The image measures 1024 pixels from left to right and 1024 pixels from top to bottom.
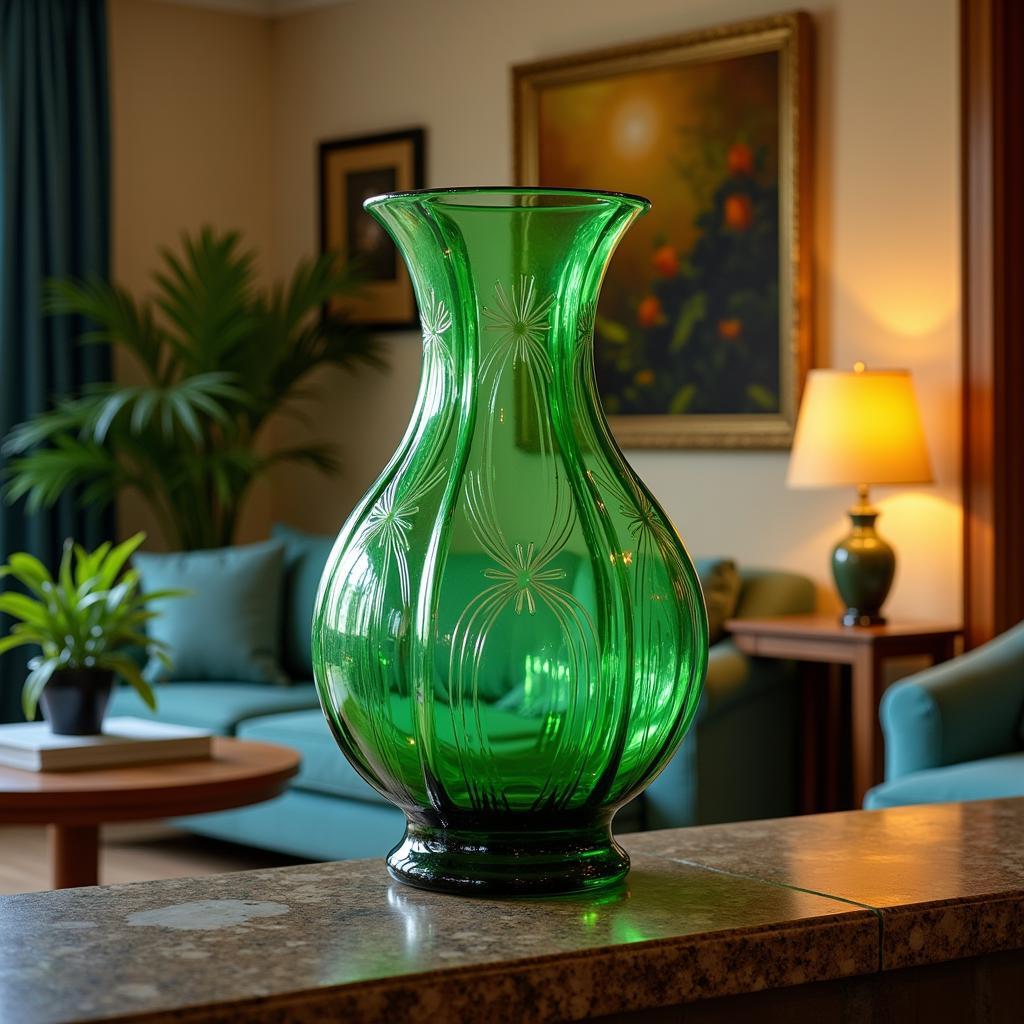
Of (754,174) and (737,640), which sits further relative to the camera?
(754,174)

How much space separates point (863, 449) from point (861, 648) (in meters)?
0.49

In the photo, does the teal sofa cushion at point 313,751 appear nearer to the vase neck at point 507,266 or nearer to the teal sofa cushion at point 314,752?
the teal sofa cushion at point 314,752

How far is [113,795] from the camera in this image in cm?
314

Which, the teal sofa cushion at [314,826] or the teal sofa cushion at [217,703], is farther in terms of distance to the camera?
the teal sofa cushion at [217,703]

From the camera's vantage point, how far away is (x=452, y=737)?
894 millimetres

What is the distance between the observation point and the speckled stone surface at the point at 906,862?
35.5 inches

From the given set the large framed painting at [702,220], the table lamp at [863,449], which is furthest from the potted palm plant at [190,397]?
the table lamp at [863,449]

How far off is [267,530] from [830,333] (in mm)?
2606

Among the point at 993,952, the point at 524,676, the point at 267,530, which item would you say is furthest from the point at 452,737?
the point at 267,530

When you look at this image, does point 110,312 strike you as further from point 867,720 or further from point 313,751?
point 867,720

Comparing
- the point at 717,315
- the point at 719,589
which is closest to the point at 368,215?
the point at 717,315

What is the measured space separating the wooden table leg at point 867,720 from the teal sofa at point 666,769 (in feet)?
0.83

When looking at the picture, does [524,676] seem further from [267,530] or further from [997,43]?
[267,530]

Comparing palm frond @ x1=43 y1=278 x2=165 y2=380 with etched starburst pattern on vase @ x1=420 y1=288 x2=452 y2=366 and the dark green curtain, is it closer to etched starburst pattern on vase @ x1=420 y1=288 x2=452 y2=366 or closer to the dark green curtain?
the dark green curtain
